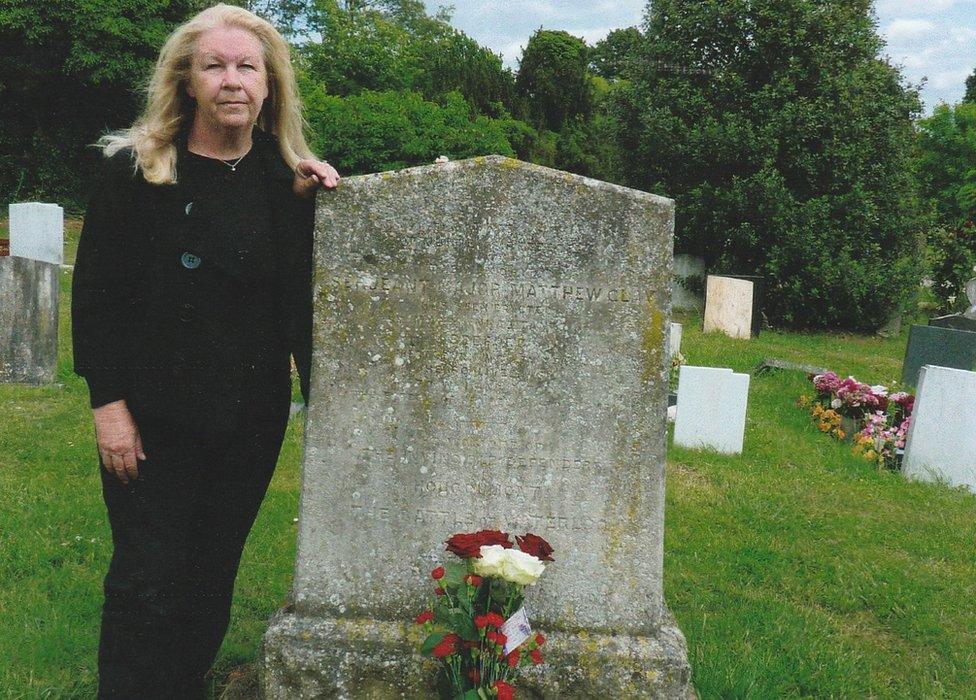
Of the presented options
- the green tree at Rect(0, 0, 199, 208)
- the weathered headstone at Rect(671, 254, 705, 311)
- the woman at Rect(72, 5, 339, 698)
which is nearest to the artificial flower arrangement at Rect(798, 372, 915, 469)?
the woman at Rect(72, 5, 339, 698)

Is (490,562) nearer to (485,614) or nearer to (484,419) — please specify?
(485,614)

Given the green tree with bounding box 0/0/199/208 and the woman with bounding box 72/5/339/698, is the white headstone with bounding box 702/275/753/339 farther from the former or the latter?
the green tree with bounding box 0/0/199/208

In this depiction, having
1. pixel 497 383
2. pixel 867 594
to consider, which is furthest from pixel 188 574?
pixel 867 594

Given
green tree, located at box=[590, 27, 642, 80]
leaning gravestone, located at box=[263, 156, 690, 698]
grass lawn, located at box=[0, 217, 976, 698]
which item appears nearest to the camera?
leaning gravestone, located at box=[263, 156, 690, 698]

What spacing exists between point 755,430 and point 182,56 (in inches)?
235

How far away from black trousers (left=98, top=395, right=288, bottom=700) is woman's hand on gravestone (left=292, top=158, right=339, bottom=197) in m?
0.69

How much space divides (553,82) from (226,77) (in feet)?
83.1

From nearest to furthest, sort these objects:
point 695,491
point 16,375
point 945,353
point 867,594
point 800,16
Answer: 1. point 867,594
2. point 695,491
3. point 16,375
4. point 945,353
5. point 800,16

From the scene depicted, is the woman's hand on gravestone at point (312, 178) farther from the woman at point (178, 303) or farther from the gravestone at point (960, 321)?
the gravestone at point (960, 321)

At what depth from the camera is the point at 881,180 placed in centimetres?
1560

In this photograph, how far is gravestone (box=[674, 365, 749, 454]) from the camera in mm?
6754

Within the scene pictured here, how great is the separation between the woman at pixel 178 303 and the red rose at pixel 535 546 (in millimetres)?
934

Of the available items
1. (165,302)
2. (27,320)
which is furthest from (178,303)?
(27,320)

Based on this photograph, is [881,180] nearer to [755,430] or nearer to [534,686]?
[755,430]
